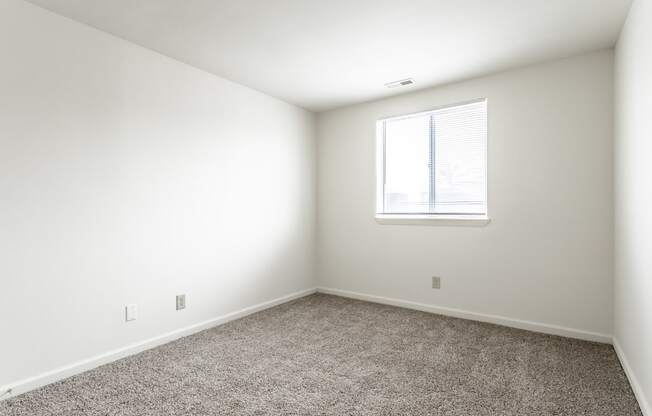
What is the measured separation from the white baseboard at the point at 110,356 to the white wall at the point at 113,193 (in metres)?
0.04

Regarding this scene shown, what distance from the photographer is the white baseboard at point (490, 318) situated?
9.40 feet

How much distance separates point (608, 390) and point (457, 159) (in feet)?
7.14

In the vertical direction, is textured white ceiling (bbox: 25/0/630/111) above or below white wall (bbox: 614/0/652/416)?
above

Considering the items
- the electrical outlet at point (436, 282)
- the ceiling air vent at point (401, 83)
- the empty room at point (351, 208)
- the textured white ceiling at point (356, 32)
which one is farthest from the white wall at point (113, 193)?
the electrical outlet at point (436, 282)

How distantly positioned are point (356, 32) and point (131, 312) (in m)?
2.58

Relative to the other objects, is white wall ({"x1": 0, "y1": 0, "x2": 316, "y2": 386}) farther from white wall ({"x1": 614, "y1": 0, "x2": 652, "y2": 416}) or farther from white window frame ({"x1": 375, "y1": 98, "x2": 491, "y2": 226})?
white wall ({"x1": 614, "y1": 0, "x2": 652, "y2": 416})

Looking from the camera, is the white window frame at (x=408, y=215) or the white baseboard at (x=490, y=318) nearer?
the white baseboard at (x=490, y=318)

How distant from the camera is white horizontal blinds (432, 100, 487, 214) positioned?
3.45 meters

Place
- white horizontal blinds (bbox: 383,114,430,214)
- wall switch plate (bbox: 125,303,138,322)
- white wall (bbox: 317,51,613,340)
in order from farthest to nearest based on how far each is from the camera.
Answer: white horizontal blinds (bbox: 383,114,430,214)
white wall (bbox: 317,51,613,340)
wall switch plate (bbox: 125,303,138,322)

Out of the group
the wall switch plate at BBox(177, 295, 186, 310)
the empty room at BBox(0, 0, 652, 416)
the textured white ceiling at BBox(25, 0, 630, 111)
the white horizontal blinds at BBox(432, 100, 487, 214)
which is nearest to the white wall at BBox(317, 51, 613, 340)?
the empty room at BBox(0, 0, 652, 416)

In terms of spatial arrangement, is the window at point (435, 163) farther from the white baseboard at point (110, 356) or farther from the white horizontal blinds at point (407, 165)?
the white baseboard at point (110, 356)

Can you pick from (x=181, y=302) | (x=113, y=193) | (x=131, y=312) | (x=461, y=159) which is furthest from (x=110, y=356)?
(x=461, y=159)

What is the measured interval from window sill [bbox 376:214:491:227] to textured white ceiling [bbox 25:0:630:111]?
1.32m

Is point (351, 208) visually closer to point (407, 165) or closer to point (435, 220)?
point (407, 165)
